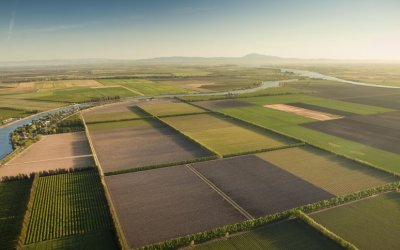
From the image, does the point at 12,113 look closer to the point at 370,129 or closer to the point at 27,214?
the point at 27,214

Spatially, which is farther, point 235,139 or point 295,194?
point 235,139

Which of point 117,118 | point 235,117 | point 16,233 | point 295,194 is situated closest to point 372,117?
point 235,117

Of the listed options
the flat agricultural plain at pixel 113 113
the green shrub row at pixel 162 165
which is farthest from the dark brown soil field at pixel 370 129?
the flat agricultural plain at pixel 113 113

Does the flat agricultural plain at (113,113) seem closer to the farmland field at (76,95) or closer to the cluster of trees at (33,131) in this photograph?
the cluster of trees at (33,131)

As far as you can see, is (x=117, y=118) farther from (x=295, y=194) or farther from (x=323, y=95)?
(x=323, y=95)

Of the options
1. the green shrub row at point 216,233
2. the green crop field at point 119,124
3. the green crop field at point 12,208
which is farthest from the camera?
the green crop field at point 119,124
